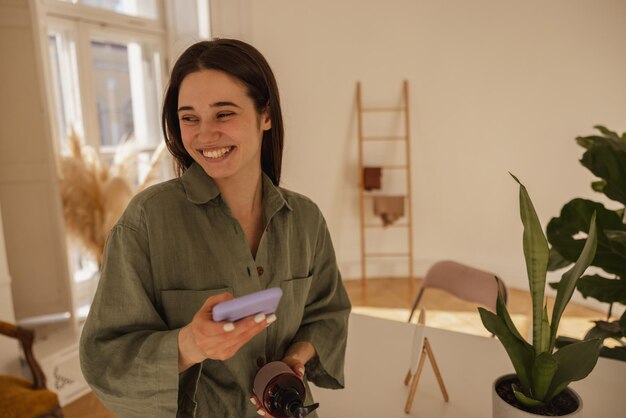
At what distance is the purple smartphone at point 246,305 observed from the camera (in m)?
0.70

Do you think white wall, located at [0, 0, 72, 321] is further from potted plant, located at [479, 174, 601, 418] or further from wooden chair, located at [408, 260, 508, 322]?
potted plant, located at [479, 174, 601, 418]

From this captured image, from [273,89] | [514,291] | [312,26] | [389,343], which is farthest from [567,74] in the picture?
[273,89]

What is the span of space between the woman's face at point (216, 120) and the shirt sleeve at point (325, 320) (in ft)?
1.07

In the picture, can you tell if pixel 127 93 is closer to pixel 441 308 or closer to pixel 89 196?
pixel 89 196

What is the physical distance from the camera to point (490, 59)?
4613mm

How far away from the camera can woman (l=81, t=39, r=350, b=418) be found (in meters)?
0.86

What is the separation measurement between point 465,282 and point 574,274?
1.42 m

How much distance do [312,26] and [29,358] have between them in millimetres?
3741

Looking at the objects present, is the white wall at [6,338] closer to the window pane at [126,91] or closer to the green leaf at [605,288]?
the window pane at [126,91]

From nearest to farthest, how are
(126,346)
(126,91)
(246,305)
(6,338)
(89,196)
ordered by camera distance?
(246,305), (126,346), (6,338), (89,196), (126,91)

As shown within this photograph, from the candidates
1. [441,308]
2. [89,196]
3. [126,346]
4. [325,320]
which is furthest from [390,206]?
[126,346]

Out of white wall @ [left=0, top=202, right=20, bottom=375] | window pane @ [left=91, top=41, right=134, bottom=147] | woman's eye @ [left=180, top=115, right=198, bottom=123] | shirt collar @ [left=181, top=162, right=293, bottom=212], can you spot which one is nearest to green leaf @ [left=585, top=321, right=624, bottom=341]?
shirt collar @ [left=181, top=162, right=293, bottom=212]

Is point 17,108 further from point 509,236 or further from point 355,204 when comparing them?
point 509,236

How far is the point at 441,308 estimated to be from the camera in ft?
13.8
